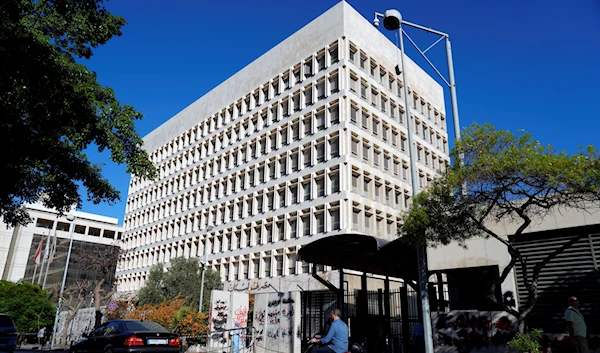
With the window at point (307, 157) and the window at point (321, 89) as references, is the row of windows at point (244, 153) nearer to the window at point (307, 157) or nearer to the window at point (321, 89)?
the window at point (307, 157)

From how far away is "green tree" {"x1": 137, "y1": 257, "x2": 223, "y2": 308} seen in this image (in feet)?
133

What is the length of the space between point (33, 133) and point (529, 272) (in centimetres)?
1634

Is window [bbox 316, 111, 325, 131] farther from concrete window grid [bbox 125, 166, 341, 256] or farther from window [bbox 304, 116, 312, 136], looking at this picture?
concrete window grid [bbox 125, 166, 341, 256]

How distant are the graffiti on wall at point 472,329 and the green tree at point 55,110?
1163cm

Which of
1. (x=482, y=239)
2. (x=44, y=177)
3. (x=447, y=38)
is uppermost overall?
(x=447, y=38)

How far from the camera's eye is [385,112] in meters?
42.8

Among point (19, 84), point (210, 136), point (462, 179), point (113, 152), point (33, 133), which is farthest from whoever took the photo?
point (210, 136)

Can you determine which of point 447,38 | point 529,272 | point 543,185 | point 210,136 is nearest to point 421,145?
point 210,136

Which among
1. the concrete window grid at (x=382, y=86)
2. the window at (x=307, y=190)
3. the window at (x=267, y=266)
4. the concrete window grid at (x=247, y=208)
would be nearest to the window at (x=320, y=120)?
the concrete window grid at (x=382, y=86)

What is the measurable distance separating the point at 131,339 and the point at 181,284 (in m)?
30.0

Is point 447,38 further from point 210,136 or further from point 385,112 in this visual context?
point 210,136

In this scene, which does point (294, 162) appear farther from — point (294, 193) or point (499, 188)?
point (499, 188)

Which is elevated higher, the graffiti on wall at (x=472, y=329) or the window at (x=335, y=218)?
the window at (x=335, y=218)

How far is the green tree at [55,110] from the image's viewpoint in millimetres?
12859
